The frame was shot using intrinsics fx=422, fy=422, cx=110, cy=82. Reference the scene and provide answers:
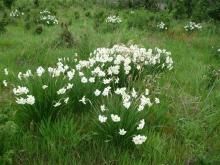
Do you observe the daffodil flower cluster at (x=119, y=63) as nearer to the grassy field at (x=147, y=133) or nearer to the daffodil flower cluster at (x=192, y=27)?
the grassy field at (x=147, y=133)

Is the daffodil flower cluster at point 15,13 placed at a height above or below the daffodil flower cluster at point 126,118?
below

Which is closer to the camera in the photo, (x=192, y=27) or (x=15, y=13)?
(x=192, y=27)

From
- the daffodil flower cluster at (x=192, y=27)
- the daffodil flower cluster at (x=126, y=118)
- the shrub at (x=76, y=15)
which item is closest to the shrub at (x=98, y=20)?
the shrub at (x=76, y=15)

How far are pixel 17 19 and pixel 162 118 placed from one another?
35.6 ft

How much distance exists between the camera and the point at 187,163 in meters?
4.92

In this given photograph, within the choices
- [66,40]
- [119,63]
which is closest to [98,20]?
[66,40]

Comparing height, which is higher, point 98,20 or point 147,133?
point 147,133

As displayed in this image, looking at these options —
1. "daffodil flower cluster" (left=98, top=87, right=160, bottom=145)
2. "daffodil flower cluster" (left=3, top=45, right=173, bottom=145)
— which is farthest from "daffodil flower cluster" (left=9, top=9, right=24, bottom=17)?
"daffodil flower cluster" (left=98, top=87, right=160, bottom=145)

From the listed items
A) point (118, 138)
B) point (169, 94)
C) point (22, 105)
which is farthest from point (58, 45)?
point (118, 138)

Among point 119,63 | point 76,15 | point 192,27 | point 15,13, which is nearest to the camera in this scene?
point 119,63

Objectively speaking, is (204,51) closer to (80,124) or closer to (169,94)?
(169,94)

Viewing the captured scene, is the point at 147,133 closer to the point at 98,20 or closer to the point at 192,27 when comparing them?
the point at 192,27

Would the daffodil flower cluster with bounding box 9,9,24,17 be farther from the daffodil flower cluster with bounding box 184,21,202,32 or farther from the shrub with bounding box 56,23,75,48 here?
the daffodil flower cluster with bounding box 184,21,202,32

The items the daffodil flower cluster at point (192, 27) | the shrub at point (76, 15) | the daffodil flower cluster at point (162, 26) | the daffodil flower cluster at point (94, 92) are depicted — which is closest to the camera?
the daffodil flower cluster at point (94, 92)
